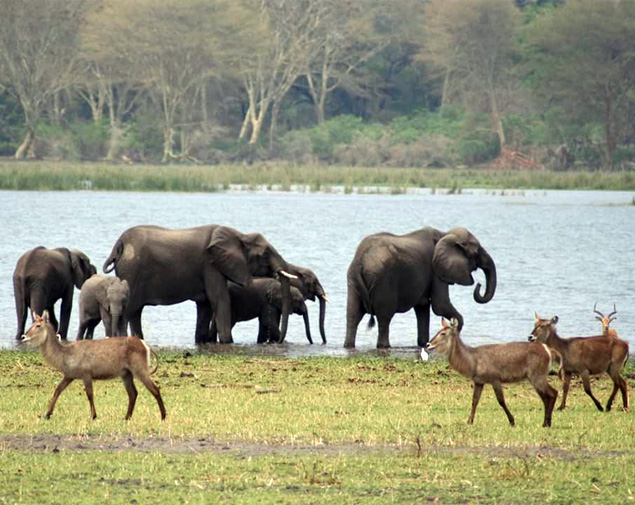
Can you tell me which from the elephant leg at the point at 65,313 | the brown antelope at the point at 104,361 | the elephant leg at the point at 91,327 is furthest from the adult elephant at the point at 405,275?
the brown antelope at the point at 104,361

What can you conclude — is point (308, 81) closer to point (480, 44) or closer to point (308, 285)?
point (480, 44)

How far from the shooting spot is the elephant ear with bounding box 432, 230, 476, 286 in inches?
777

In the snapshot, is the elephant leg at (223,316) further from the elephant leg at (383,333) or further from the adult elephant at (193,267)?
the elephant leg at (383,333)

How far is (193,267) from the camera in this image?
19734 mm

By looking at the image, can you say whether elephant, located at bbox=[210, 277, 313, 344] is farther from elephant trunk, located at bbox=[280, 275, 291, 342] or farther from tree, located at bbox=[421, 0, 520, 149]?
tree, located at bbox=[421, 0, 520, 149]

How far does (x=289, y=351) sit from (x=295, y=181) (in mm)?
48800

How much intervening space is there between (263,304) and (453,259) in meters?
2.66

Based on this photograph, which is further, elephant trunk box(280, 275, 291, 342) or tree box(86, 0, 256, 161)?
tree box(86, 0, 256, 161)

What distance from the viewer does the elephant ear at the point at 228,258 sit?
1969cm

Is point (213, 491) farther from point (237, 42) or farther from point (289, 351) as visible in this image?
point (237, 42)

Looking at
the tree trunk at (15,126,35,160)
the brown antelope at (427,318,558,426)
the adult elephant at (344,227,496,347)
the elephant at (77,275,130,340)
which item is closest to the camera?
the brown antelope at (427,318,558,426)

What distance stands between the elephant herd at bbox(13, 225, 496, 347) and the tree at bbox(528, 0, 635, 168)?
54438 mm

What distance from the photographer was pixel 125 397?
44.5 ft

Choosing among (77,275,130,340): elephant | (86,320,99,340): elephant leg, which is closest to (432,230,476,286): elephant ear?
(77,275,130,340): elephant
